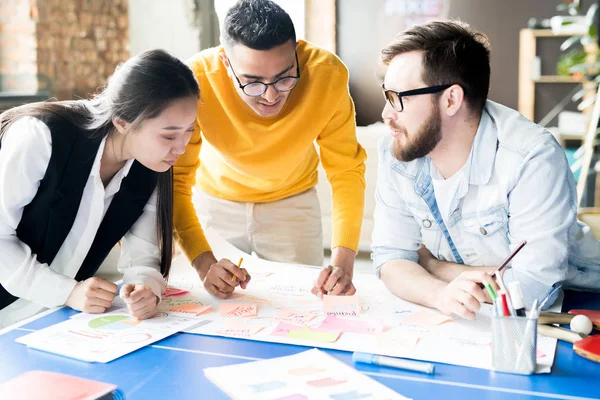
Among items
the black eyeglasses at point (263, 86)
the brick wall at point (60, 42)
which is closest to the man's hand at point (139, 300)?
the black eyeglasses at point (263, 86)

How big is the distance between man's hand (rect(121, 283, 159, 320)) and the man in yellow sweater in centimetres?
20

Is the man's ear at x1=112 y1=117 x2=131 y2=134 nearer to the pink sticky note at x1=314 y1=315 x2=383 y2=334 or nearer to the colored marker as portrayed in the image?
the pink sticky note at x1=314 y1=315 x2=383 y2=334

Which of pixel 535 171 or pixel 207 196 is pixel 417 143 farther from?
pixel 207 196

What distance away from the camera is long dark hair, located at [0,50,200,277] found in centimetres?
160

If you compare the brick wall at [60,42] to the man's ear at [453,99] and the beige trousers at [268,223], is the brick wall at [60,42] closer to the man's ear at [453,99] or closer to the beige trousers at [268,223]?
the beige trousers at [268,223]

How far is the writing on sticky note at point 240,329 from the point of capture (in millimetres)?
1395

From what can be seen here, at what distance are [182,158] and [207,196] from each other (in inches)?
17.0

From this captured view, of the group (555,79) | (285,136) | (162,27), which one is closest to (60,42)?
(162,27)

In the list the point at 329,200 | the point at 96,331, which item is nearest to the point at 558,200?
the point at 96,331

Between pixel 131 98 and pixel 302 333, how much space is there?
2.26 feet

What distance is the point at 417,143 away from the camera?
5.53 feet

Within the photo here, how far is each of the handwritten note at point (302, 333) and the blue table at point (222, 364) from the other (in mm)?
49

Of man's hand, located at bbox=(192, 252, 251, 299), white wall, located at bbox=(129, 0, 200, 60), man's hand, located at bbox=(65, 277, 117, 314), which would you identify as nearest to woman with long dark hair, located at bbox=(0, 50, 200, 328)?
man's hand, located at bbox=(65, 277, 117, 314)

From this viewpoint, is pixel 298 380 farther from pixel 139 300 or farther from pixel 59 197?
pixel 59 197
